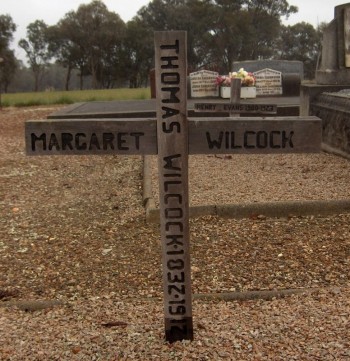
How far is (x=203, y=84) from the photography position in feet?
48.8

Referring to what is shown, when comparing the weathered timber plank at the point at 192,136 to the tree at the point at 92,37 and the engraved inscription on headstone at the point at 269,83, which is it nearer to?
the engraved inscription on headstone at the point at 269,83

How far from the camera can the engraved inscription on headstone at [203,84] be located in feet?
48.4

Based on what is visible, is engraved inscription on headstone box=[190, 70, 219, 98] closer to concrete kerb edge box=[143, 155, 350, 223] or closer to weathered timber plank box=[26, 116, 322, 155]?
concrete kerb edge box=[143, 155, 350, 223]

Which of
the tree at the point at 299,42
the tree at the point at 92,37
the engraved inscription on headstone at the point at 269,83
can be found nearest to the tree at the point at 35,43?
the tree at the point at 92,37

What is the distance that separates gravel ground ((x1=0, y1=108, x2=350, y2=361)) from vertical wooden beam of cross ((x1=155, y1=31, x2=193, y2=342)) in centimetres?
21

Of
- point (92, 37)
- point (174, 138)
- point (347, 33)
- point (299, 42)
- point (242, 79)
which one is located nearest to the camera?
point (174, 138)

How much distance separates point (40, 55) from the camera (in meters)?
54.4

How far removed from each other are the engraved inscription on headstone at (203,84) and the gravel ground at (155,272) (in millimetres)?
7509

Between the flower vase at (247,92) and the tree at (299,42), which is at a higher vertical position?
the tree at (299,42)

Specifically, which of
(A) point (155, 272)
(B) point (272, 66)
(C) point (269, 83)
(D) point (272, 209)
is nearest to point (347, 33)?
(D) point (272, 209)

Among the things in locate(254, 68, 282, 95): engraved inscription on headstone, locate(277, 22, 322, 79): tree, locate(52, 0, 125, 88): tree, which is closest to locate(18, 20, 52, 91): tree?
locate(52, 0, 125, 88): tree

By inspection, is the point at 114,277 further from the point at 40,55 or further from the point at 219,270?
the point at 40,55

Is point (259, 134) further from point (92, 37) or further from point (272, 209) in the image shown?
point (92, 37)

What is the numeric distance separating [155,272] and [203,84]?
11.2m
